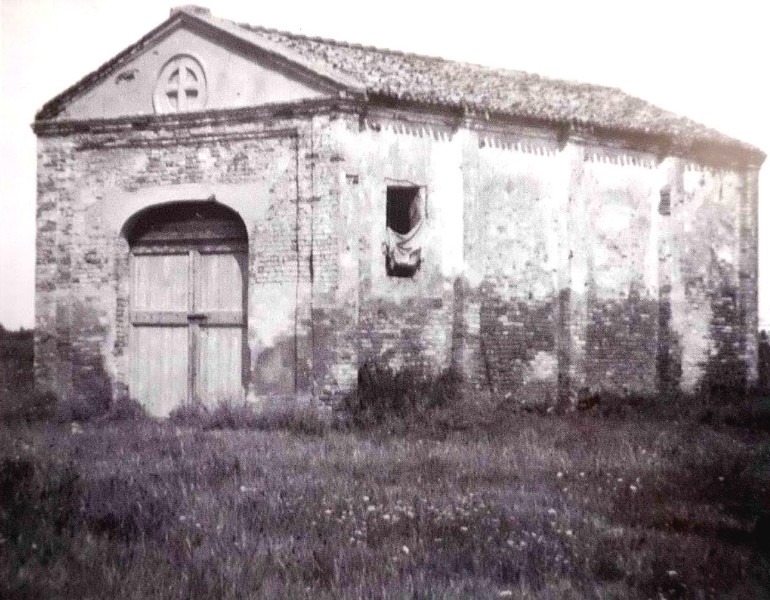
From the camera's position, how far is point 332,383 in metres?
13.2

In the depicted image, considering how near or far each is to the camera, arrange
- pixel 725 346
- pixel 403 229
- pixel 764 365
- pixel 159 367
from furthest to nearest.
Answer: pixel 764 365 → pixel 725 346 → pixel 159 367 → pixel 403 229

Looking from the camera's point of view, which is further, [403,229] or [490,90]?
[490,90]

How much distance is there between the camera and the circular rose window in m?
14.4

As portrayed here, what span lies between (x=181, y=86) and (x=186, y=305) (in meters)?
3.49

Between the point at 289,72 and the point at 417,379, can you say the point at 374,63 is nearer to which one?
the point at 289,72

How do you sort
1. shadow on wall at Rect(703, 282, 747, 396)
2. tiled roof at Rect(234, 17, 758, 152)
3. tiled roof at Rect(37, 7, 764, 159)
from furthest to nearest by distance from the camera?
shadow on wall at Rect(703, 282, 747, 396), tiled roof at Rect(234, 17, 758, 152), tiled roof at Rect(37, 7, 764, 159)

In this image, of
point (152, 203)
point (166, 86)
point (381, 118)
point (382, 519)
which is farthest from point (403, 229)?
point (382, 519)

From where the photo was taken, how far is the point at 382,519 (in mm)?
6902

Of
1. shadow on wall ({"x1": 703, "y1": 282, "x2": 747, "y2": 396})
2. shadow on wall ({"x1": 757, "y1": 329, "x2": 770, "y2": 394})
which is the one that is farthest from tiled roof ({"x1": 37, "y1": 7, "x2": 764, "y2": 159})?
shadow on wall ({"x1": 757, "y1": 329, "x2": 770, "y2": 394})

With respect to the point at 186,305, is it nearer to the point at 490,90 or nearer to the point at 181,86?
the point at 181,86

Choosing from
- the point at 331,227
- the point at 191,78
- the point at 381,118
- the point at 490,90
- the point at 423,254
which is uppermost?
the point at 490,90

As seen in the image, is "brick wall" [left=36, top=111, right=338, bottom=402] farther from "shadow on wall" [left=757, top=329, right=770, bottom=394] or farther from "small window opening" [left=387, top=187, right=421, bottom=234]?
"shadow on wall" [left=757, top=329, right=770, bottom=394]

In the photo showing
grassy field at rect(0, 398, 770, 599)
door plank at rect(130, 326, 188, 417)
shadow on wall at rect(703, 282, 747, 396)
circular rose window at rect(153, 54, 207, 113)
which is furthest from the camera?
shadow on wall at rect(703, 282, 747, 396)

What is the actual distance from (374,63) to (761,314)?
32.8ft
